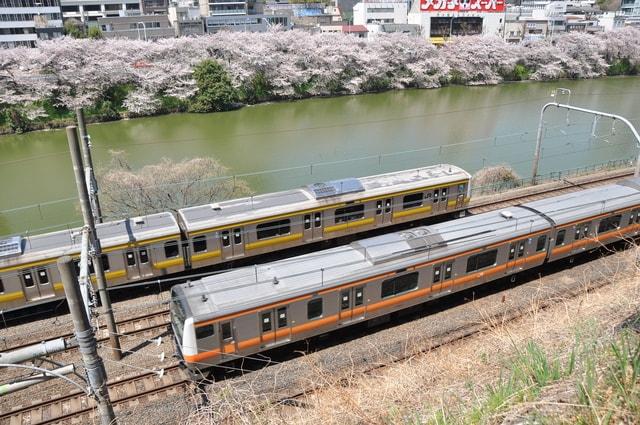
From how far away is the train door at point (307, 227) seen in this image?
16.6m

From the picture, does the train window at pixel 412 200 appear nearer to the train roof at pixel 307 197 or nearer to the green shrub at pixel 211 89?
the train roof at pixel 307 197

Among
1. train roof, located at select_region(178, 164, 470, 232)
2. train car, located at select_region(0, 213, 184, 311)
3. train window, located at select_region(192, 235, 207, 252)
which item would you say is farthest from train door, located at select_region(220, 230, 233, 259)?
train car, located at select_region(0, 213, 184, 311)

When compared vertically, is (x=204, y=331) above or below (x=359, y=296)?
above

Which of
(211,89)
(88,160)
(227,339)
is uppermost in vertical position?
(88,160)

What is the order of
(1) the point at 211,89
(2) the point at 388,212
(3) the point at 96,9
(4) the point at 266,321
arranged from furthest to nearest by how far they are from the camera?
(3) the point at 96,9
(1) the point at 211,89
(2) the point at 388,212
(4) the point at 266,321

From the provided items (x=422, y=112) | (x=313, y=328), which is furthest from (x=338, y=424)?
(x=422, y=112)

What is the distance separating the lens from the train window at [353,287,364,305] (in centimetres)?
1225

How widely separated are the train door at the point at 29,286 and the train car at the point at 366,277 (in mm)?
4670

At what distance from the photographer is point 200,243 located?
50.1 ft

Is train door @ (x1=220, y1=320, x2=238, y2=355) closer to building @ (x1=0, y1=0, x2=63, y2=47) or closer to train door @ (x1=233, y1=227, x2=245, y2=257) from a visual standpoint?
train door @ (x1=233, y1=227, x2=245, y2=257)

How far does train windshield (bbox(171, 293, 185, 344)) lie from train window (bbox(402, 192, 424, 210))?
369 inches

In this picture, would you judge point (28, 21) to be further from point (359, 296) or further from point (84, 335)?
point (84, 335)

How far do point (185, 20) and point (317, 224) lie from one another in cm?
5854

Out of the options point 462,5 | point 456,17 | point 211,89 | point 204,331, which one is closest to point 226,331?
point 204,331
